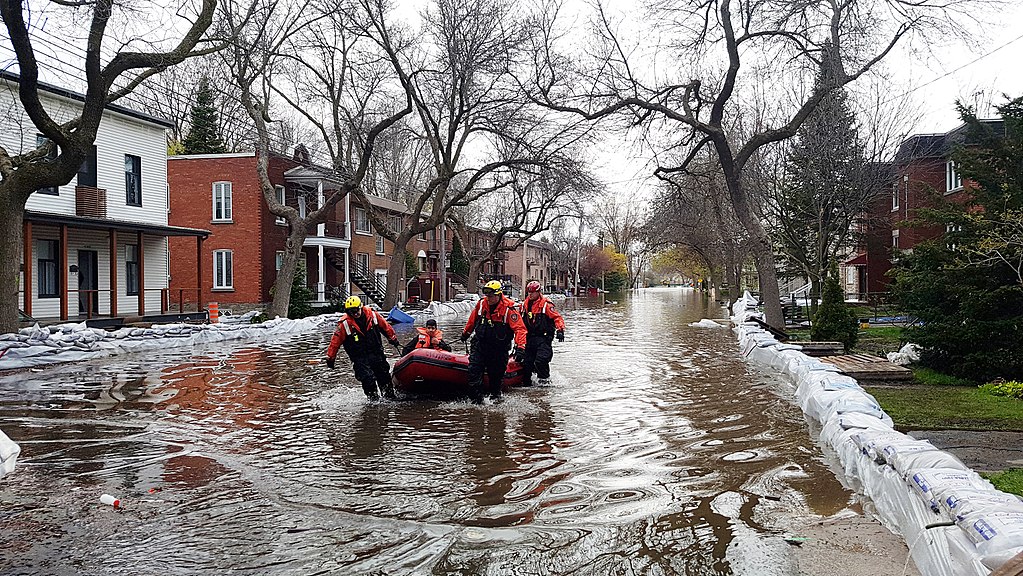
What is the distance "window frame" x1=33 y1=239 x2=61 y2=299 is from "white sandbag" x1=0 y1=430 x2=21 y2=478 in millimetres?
18723

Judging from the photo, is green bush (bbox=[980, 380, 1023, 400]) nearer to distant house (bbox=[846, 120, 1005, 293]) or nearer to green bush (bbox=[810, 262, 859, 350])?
green bush (bbox=[810, 262, 859, 350])

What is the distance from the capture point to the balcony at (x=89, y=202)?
24500 mm

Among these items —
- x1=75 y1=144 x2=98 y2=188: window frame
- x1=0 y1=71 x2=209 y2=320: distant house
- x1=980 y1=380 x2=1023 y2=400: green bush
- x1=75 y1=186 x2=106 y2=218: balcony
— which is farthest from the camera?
x1=75 y1=144 x2=98 y2=188: window frame

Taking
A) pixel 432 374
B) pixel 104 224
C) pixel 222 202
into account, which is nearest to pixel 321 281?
pixel 222 202

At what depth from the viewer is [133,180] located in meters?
27.1

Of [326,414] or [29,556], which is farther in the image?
[326,414]

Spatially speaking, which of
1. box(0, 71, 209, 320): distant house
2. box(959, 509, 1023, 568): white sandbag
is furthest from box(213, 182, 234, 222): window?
box(959, 509, 1023, 568): white sandbag

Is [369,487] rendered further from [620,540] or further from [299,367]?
[299,367]

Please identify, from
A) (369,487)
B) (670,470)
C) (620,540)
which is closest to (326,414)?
(369,487)

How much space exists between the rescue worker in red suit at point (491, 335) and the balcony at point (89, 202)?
728 inches

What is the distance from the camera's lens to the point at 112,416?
10.6 m

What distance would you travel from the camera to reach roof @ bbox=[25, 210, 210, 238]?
2169 centimetres

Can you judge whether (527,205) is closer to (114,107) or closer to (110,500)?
(114,107)

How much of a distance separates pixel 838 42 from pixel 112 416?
18.1 meters
